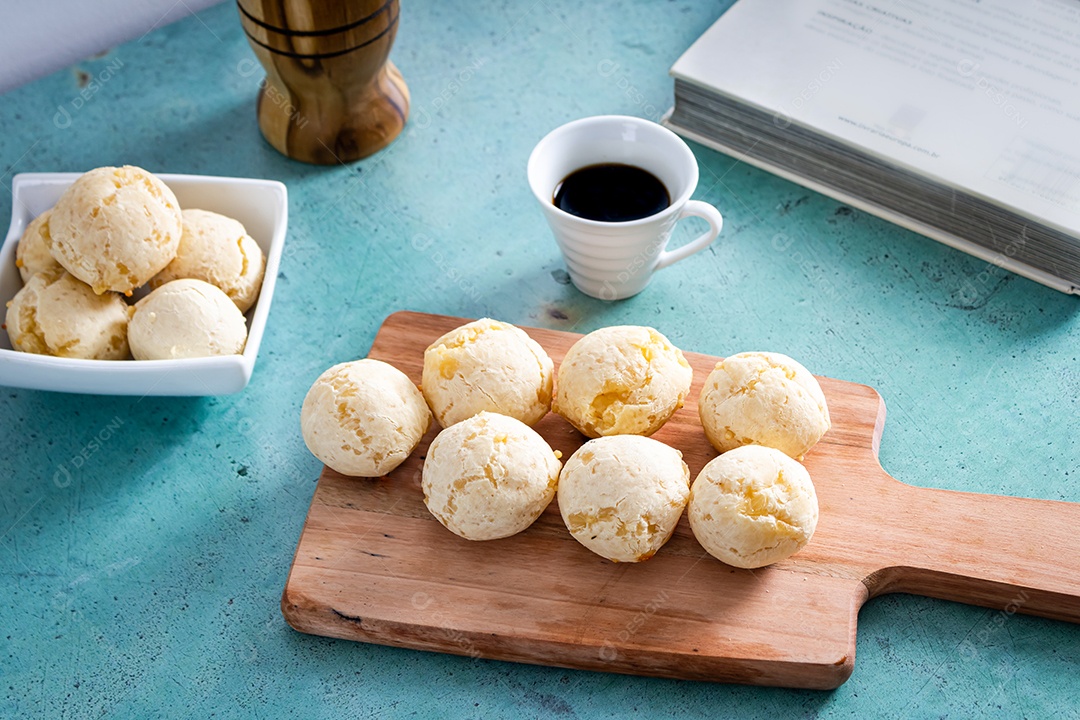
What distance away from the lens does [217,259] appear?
3.88 ft

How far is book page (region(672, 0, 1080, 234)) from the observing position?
4.37ft

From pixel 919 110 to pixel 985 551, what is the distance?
2.41ft

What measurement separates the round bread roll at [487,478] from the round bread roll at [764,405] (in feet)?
0.68

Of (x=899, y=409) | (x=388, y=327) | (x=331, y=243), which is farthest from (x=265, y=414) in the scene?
(x=899, y=409)

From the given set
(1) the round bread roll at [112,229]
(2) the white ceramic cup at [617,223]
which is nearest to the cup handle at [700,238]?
(2) the white ceramic cup at [617,223]

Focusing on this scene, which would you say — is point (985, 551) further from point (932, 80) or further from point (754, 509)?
point (932, 80)

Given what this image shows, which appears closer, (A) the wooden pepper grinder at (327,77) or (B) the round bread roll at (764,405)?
(B) the round bread roll at (764,405)

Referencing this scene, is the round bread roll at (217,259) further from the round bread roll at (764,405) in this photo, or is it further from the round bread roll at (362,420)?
the round bread roll at (764,405)

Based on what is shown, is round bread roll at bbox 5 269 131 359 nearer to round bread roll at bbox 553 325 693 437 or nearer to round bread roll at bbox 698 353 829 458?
round bread roll at bbox 553 325 693 437

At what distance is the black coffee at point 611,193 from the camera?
1.26 metres

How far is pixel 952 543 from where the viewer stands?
102cm

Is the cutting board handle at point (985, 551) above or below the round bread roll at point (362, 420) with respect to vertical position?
below

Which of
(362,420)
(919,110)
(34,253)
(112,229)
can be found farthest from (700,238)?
(34,253)

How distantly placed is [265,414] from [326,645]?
347 mm
